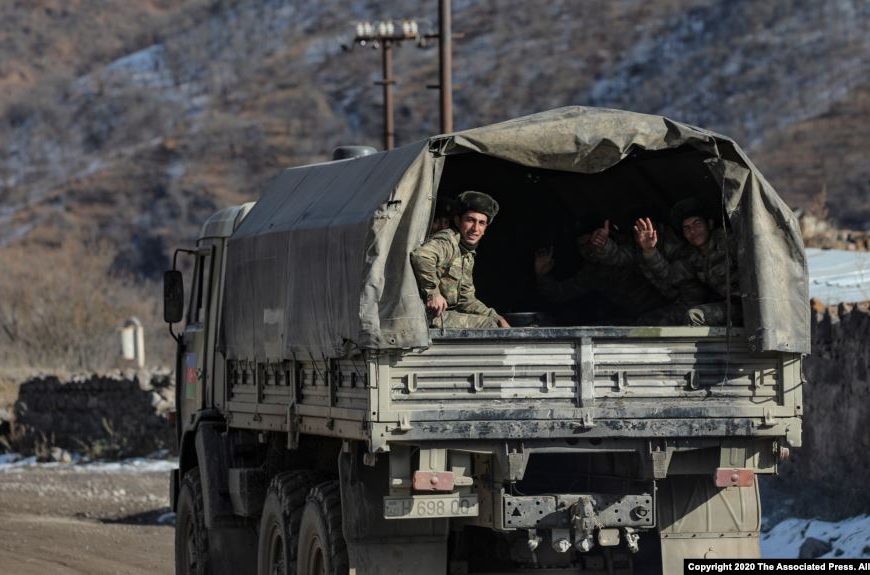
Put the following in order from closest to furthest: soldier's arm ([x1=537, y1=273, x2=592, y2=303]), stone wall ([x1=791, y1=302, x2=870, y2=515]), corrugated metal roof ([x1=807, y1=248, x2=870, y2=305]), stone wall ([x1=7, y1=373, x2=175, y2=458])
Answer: soldier's arm ([x1=537, y1=273, x2=592, y2=303])
stone wall ([x1=791, y1=302, x2=870, y2=515])
corrugated metal roof ([x1=807, y1=248, x2=870, y2=305])
stone wall ([x1=7, y1=373, x2=175, y2=458])

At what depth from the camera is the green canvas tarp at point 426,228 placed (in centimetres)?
1002

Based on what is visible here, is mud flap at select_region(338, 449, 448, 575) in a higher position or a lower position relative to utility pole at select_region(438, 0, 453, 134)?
lower

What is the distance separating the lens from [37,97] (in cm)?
9894

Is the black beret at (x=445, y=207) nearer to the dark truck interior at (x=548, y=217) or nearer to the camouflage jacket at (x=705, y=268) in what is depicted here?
the dark truck interior at (x=548, y=217)

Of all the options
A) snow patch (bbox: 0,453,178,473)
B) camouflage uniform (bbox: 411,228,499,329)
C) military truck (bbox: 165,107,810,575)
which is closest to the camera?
military truck (bbox: 165,107,810,575)

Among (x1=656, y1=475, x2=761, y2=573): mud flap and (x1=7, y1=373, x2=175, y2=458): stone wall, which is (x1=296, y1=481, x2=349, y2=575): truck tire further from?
(x1=7, y1=373, x2=175, y2=458): stone wall

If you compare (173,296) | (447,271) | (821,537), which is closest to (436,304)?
(447,271)

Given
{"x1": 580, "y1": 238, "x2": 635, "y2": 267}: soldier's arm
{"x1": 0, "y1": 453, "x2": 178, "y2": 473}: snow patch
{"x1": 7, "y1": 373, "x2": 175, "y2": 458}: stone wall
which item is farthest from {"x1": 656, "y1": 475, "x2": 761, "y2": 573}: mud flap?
{"x1": 7, "y1": 373, "x2": 175, "y2": 458}: stone wall

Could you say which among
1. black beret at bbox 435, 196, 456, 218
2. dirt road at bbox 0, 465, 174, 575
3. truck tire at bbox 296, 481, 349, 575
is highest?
black beret at bbox 435, 196, 456, 218

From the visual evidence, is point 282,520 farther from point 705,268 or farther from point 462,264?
point 705,268

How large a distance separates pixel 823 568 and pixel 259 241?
4272 millimetres

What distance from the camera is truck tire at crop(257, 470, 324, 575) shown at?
11.7 m

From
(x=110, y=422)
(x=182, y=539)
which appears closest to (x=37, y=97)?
(x=110, y=422)

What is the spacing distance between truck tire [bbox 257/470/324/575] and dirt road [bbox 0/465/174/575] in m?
4.31
